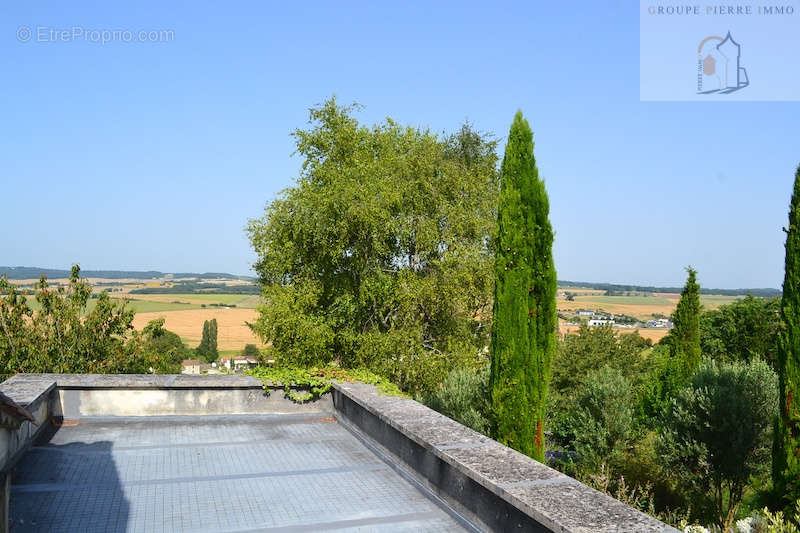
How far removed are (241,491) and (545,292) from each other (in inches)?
291

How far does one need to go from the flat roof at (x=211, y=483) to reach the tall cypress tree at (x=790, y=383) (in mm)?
6721

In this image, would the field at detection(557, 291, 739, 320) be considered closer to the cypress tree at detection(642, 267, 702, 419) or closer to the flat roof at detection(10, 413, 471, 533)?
the cypress tree at detection(642, 267, 702, 419)

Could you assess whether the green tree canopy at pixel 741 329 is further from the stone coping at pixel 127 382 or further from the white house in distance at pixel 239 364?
the stone coping at pixel 127 382

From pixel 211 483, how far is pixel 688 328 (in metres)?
23.7

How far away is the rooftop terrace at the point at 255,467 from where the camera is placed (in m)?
3.73

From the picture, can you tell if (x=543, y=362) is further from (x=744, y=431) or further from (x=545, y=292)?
(x=744, y=431)

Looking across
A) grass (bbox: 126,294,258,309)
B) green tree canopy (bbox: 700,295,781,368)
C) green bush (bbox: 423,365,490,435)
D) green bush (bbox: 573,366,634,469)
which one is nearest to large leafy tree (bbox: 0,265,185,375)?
green bush (bbox: 423,365,490,435)

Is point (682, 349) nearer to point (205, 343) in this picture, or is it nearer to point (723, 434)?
point (723, 434)

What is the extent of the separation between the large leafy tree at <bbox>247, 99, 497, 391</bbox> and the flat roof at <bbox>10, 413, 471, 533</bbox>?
343 inches

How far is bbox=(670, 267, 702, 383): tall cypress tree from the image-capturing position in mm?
24344

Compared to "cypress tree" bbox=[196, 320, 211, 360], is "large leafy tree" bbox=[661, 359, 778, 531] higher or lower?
higher

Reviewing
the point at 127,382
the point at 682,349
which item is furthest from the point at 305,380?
the point at 682,349

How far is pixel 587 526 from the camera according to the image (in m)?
3.00

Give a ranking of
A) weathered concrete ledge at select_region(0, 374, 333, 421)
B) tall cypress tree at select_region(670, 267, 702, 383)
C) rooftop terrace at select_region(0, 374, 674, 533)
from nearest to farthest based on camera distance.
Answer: rooftop terrace at select_region(0, 374, 674, 533) < weathered concrete ledge at select_region(0, 374, 333, 421) < tall cypress tree at select_region(670, 267, 702, 383)
